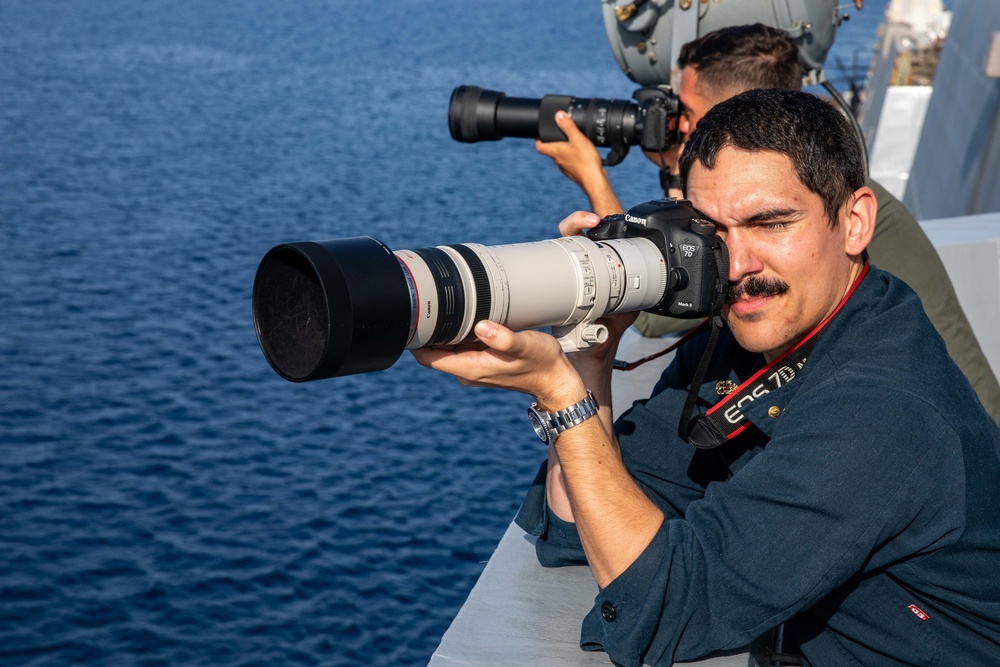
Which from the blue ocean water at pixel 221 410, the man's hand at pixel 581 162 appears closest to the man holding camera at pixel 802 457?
the man's hand at pixel 581 162

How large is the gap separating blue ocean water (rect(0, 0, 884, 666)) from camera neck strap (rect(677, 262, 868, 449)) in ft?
16.1

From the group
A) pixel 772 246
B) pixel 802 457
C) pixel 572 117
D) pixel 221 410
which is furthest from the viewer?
pixel 221 410

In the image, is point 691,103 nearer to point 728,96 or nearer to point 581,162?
point 728,96

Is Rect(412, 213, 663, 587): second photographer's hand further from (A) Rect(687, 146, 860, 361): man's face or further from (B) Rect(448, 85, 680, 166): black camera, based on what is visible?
(B) Rect(448, 85, 680, 166): black camera

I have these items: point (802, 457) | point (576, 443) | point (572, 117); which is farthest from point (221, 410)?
point (802, 457)

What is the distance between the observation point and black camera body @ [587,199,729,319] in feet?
6.84

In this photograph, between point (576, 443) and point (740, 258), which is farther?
point (740, 258)

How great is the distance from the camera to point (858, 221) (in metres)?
2.09

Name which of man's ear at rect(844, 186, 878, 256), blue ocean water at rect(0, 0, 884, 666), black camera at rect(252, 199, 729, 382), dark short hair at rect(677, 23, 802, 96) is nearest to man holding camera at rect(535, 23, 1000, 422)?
dark short hair at rect(677, 23, 802, 96)

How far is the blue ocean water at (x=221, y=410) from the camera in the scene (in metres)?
7.14

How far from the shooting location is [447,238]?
1523 cm

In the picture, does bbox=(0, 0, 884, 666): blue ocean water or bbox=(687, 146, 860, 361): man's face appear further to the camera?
bbox=(0, 0, 884, 666): blue ocean water

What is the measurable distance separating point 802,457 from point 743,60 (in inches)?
Answer: 84.7

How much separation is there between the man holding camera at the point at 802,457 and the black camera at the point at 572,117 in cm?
152
